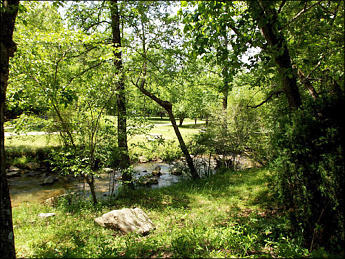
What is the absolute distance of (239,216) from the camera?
4.98 m

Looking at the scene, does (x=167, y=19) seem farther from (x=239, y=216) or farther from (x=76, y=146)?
(x=239, y=216)

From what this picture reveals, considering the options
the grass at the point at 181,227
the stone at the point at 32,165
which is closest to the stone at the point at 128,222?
the grass at the point at 181,227

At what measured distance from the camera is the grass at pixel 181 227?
3.26m

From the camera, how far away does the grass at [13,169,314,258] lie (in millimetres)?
3260

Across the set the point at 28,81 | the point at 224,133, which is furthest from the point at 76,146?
the point at 224,133

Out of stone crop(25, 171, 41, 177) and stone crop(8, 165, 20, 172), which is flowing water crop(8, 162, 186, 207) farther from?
stone crop(8, 165, 20, 172)

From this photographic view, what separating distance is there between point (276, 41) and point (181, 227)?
470 centimetres

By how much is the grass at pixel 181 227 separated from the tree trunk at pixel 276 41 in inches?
105

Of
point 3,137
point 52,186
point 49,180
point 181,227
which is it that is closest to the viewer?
point 3,137

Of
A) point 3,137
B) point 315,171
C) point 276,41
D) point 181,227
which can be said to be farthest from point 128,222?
point 276,41

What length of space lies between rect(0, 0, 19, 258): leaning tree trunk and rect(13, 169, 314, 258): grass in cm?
75

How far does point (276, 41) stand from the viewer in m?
4.11

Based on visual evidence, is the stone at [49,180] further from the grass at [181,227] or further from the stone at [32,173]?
the grass at [181,227]

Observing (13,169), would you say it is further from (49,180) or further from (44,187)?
(44,187)
